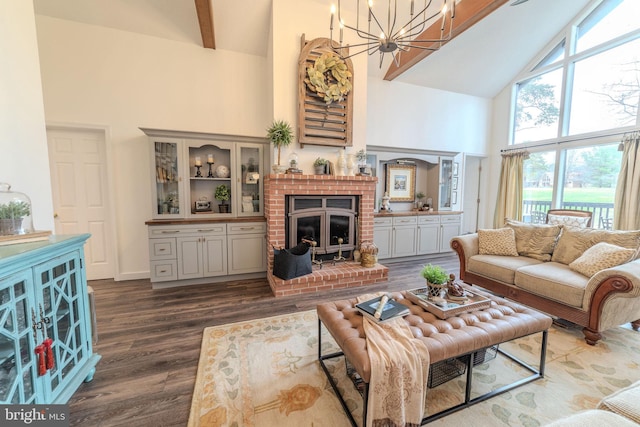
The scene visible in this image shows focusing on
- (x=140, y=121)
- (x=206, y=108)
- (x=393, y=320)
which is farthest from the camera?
(x=206, y=108)

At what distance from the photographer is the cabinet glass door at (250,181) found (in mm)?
3691

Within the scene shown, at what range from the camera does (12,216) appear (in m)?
1.41

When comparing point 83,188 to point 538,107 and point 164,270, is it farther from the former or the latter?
point 538,107

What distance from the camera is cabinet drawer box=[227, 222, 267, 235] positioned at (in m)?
3.46

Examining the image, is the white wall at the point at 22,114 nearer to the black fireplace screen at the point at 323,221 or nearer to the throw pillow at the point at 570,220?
the black fireplace screen at the point at 323,221

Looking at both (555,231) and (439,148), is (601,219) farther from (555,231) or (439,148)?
(439,148)

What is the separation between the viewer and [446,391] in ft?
5.38

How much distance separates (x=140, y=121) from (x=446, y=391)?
14.6ft

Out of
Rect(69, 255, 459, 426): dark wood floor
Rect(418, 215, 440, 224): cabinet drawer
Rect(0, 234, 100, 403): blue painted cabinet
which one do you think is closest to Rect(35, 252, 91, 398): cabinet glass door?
Rect(0, 234, 100, 403): blue painted cabinet

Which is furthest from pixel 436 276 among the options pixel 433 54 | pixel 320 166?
pixel 433 54

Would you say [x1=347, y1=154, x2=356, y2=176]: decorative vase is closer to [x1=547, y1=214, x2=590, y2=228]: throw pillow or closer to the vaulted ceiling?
the vaulted ceiling

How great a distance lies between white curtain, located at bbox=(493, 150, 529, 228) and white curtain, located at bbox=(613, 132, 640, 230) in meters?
1.36

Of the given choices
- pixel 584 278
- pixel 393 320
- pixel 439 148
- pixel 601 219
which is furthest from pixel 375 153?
pixel 601 219

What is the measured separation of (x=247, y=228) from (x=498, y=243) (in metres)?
3.31
